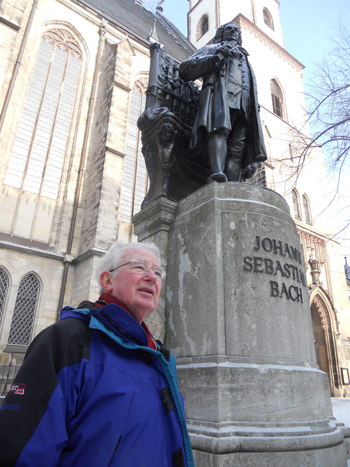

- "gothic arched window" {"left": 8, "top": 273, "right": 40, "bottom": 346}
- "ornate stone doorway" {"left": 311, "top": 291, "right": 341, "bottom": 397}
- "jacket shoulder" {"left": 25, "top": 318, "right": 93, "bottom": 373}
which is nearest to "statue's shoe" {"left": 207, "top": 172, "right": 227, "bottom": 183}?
"jacket shoulder" {"left": 25, "top": 318, "right": 93, "bottom": 373}

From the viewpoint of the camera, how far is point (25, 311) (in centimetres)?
1124

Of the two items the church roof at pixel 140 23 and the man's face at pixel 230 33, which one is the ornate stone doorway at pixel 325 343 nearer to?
the man's face at pixel 230 33

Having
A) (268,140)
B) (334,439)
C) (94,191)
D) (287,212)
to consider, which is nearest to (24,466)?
(334,439)

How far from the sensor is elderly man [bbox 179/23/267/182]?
349cm

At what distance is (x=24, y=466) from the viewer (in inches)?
31.8

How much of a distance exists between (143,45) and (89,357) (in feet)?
65.2

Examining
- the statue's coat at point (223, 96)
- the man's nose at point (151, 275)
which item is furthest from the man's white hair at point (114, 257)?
the statue's coat at point (223, 96)

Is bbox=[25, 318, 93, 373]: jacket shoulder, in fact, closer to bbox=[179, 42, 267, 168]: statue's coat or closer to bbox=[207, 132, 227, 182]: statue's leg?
bbox=[207, 132, 227, 182]: statue's leg

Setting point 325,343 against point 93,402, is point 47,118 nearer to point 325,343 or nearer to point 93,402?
point 93,402

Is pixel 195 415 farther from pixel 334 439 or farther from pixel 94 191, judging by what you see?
pixel 94 191

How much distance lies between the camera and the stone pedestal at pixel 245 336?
202 cm

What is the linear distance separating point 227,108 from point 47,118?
40.0 feet

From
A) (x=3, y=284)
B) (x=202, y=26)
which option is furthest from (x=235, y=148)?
(x=202, y=26)

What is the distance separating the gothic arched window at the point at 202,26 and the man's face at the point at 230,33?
25.8m
